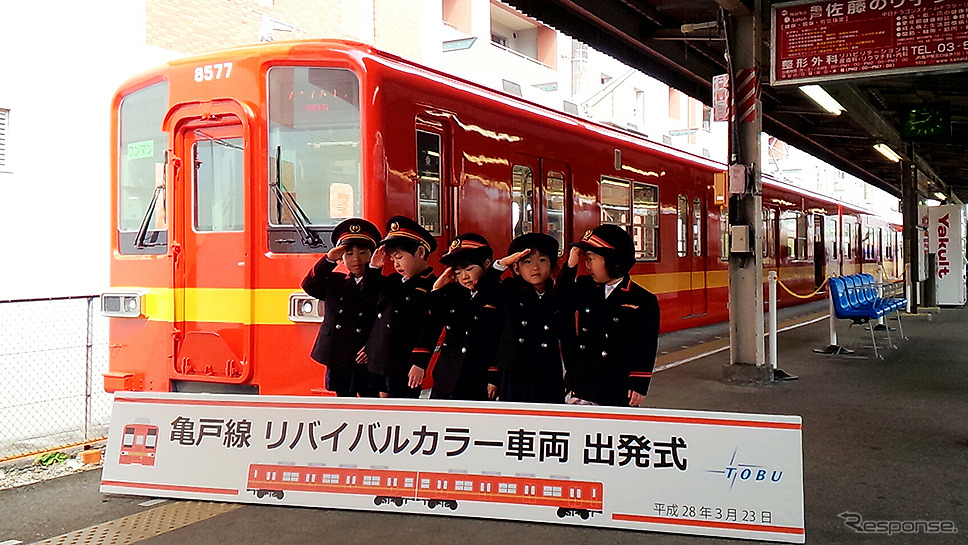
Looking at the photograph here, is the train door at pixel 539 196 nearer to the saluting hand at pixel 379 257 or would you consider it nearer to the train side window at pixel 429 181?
the train side window at pixel 429 181

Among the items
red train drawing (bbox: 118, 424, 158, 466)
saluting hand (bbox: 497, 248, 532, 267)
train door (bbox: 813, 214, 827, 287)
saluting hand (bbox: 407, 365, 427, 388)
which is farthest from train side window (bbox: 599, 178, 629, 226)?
train door (bbox: 813, 214, 827, 287)

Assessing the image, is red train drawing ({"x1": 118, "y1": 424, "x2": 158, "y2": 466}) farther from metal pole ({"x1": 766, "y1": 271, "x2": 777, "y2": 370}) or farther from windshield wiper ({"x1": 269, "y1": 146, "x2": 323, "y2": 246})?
metal pole ({"x1": 766, "y1": 271, "x2": 777, "y2": 370})

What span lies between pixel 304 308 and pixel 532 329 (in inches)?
70.4

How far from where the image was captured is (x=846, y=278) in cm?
1102

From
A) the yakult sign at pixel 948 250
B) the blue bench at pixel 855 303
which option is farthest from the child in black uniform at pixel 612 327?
the yakult sign at pixel 948 250

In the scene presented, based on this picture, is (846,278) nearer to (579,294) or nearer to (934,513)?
(934,513)

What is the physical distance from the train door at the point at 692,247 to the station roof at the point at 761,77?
170 cm

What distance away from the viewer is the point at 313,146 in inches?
218

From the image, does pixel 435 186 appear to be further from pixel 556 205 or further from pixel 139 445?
pixel 139 445

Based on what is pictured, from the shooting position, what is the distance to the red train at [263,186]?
17.9 feet

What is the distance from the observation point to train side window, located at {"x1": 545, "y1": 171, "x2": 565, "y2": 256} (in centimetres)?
766

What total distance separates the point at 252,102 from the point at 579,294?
9.12 ft

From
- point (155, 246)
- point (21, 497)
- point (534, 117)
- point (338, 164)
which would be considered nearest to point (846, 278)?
point (534, 117)

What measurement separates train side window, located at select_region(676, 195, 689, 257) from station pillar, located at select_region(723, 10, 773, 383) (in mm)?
2540
